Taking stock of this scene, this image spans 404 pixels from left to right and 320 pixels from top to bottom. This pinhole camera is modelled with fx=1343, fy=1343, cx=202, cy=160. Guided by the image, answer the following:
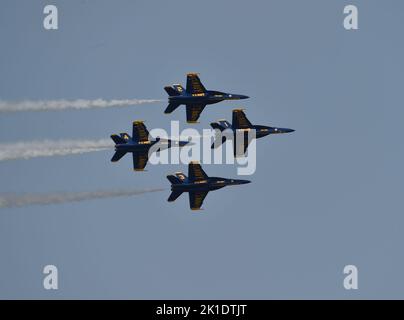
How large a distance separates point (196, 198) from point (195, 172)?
211 cm

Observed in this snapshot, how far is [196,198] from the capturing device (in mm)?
102812

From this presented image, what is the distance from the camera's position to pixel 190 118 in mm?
104938

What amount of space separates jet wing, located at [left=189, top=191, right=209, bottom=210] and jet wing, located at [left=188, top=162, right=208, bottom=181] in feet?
3.81

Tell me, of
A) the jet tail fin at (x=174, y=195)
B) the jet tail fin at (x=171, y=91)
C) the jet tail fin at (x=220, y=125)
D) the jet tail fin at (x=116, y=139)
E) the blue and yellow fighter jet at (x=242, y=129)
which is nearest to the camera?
the jet tail fin at (x=174, y=195)

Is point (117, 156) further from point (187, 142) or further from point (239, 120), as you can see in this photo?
point (239, 120)

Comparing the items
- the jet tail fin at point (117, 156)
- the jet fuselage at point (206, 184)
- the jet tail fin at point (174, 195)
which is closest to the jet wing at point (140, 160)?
the jet tail fin at point (117, 156)

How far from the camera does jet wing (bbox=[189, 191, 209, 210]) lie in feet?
337

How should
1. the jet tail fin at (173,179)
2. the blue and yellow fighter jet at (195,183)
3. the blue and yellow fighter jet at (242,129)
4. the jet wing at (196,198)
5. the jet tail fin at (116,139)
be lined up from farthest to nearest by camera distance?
1. the blue and yellow fighter jet at (242,129)
2. the jet wing at (196,198)
3. the jet tail fin at (173,179)
4. the jet tail fin at (116,139)
5. the blue and yellow fighter jet at (195,183)

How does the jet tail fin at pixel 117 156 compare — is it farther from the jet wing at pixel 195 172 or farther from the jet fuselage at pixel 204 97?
the jet fuselage at pixel 204 97

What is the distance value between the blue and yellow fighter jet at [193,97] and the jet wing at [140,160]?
3947 millimetres

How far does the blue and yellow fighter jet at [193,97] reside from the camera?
103438 millimetres

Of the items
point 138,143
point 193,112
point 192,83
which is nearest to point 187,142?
point 193,112
